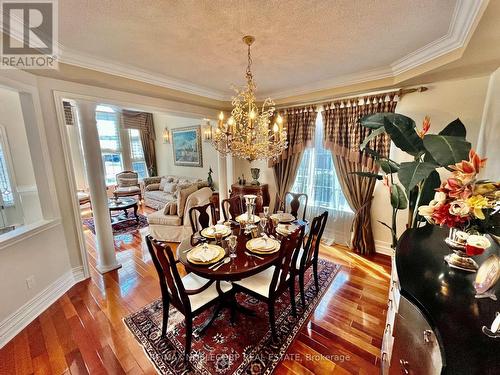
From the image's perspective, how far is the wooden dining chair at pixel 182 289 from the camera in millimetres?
1498

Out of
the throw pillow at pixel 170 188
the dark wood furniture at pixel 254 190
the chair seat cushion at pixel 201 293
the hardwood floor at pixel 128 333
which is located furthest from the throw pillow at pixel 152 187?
the chair seat cushion at pixel 201 293

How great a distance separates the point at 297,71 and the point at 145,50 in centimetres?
186

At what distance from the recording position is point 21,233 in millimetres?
2053

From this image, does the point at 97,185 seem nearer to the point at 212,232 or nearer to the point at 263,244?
the point at 212,232

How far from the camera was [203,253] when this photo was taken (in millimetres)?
1787

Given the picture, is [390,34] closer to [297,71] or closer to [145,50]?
[297,71]

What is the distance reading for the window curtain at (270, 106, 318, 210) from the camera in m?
3.69

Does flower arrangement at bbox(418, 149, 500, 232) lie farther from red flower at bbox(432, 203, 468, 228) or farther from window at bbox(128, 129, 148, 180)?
window at bbox(128, 129, 148, 180)

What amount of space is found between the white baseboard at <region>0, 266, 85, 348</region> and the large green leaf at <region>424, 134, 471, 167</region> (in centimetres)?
392

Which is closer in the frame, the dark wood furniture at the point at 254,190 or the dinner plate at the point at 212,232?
the dinner plate at the point at 212,232

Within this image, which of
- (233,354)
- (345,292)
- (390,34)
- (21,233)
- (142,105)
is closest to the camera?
(233,354)

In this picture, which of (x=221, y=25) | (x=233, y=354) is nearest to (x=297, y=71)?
(x=221, y=25)

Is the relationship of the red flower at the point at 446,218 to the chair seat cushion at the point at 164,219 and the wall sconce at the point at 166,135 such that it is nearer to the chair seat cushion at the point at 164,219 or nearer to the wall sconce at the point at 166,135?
the chair seat cushion at the point at 164,219

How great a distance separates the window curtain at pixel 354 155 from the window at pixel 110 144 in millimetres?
7135
